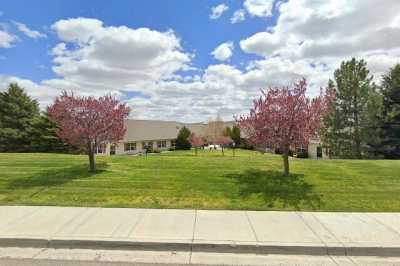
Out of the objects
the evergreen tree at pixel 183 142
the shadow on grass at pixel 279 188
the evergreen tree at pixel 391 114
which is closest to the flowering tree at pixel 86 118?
the shadow on grass at pixel 279 188

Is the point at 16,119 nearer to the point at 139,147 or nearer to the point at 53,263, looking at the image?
the point at 139,147

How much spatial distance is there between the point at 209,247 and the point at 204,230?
0.70 metres

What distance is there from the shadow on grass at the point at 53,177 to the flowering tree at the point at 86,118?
38.7 inches

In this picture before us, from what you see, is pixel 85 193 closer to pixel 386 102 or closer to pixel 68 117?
pixel 68 117

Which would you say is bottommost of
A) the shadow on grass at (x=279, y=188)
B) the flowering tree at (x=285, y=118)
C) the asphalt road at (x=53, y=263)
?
the asphalt road at (x=53, y=263)

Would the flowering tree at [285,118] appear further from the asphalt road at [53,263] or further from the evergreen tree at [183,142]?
the evergreen tree at [183,142]

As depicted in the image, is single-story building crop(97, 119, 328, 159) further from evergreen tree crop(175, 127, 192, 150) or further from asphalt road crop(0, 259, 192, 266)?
asphalt road crop(0, 259, 192, 266)

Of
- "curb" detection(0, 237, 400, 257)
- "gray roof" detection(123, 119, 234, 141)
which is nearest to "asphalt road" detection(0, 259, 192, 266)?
"curb" detection(0, 237, 400, 257)

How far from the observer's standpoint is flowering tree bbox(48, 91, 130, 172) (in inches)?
410

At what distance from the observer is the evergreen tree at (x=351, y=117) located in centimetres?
2539

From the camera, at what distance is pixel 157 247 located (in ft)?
17.8

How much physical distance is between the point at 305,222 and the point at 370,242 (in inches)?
53.4

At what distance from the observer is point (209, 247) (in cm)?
539

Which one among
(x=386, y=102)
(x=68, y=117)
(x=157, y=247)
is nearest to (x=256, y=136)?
(x=157, y=247)
